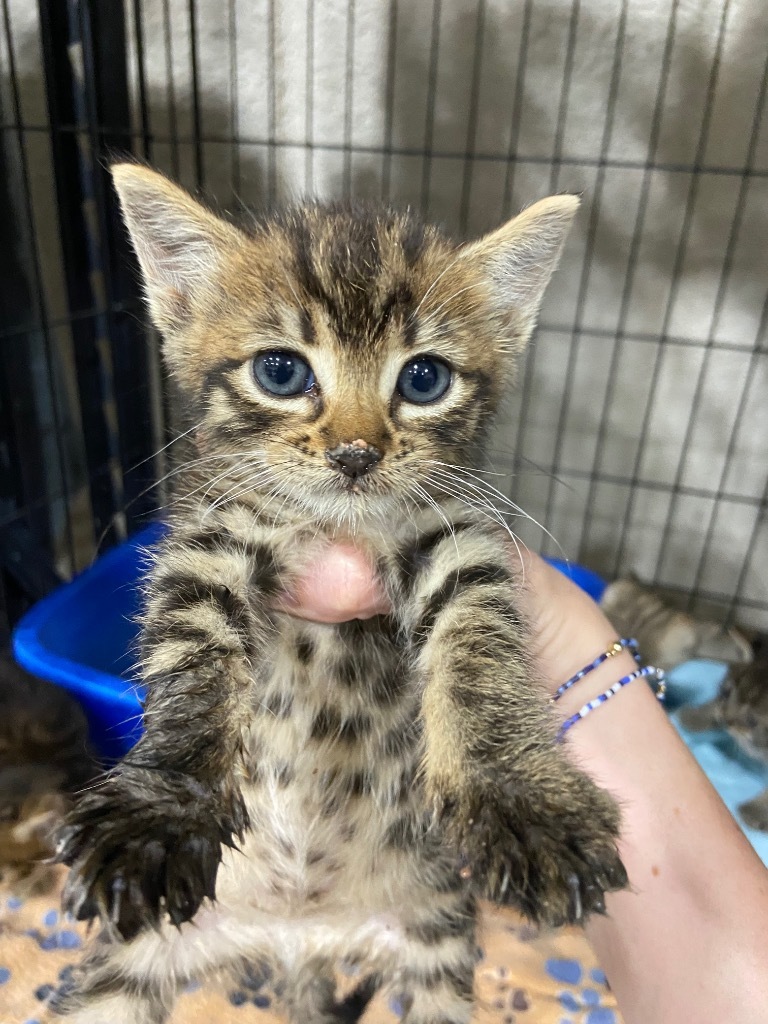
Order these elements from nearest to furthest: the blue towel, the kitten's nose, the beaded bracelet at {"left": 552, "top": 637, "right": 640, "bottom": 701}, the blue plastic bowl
Result: 1. the kitten's nose
2. the beaded bracelet at {"left": 552, "top": 637, "right": 640, "bottom": 701}
3. the blue plastic bowl
4. the blue towel

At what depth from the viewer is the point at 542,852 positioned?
67cm

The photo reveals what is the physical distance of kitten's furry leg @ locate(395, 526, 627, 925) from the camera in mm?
663

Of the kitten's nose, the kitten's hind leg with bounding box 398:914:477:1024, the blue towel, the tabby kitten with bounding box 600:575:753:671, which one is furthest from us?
the tabby kitten with bounding box 600:575:753:671

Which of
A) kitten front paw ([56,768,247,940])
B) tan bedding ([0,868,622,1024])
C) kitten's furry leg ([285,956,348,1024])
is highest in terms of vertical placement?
kitten front paw ([56,768,247,940])

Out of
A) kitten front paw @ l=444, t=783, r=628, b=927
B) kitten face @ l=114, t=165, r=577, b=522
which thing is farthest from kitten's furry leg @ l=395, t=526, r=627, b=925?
kitten face @ l=114, t=165, r=577, b=522

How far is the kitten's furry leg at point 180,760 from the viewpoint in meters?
0.64

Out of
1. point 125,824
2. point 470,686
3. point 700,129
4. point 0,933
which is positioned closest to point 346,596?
point 470,686

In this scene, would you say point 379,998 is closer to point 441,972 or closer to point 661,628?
point 441,972

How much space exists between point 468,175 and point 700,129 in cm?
69

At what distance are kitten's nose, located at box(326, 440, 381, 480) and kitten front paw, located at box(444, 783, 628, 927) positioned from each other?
39cm

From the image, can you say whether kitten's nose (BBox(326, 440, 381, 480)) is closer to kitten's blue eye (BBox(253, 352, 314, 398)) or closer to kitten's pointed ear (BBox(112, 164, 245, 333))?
kitten's blue eye (BBox(253, 352, 314, 398))

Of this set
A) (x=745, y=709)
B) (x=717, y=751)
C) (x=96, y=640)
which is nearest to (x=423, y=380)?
(x=96, y=640)

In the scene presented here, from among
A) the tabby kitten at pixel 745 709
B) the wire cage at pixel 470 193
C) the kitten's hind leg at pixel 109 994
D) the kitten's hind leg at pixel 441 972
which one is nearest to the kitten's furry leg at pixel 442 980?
the kitten's hind leg at pixel 441 972

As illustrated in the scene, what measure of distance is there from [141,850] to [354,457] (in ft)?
1.55
